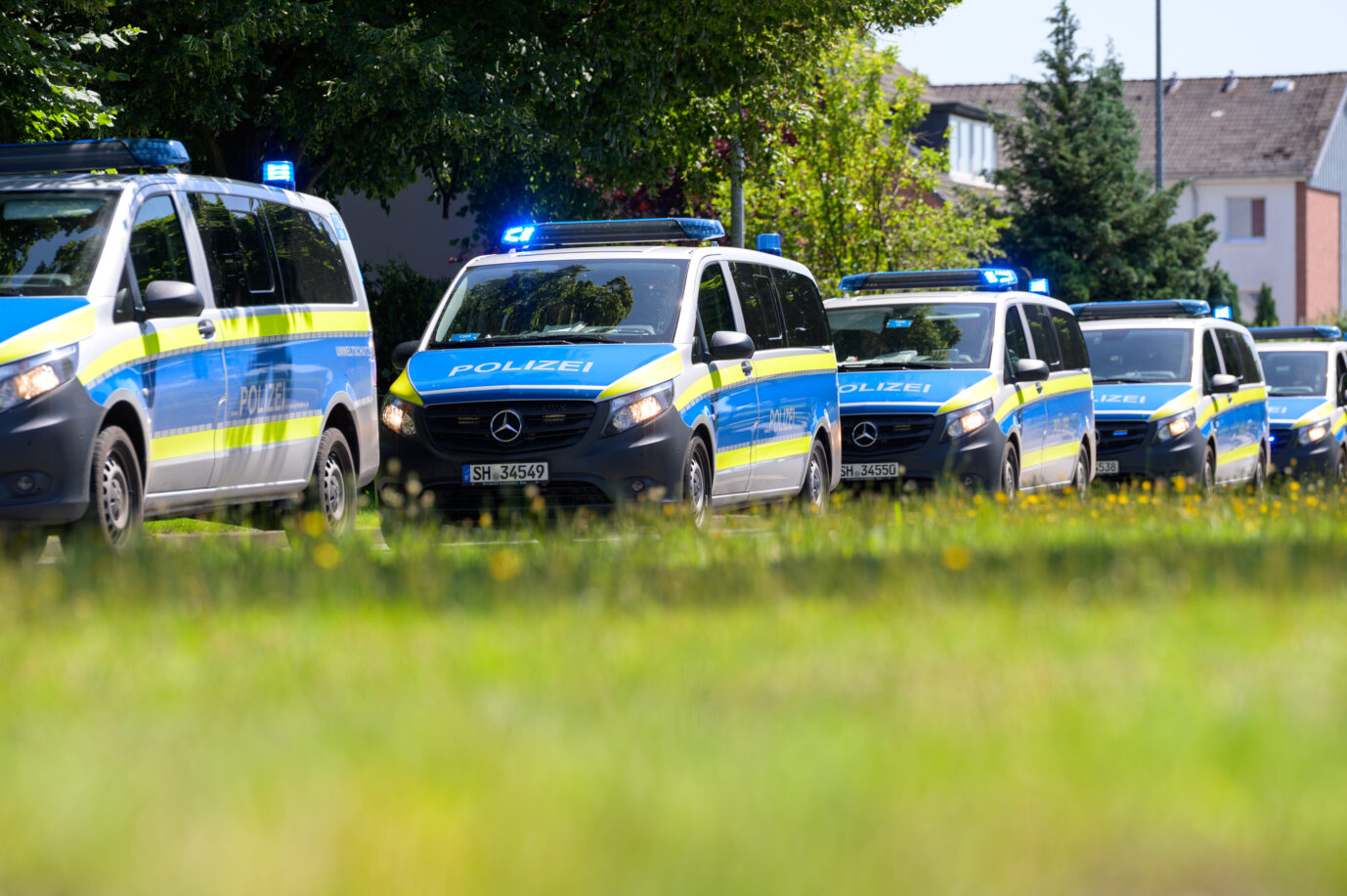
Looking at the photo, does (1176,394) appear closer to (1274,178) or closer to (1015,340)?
(1015,340)

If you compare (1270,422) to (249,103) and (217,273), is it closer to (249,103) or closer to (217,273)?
(249,103)

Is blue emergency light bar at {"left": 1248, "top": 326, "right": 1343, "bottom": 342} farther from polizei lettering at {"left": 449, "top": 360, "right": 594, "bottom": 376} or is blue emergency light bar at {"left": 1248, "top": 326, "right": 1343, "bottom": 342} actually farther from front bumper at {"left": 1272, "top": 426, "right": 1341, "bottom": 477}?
polizei lettering at {"left": 449, "top": 360, "right": 594, "bottom": 376}

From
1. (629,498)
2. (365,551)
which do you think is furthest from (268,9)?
(365,551)

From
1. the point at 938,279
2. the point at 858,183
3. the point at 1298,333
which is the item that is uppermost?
the point at 858,183

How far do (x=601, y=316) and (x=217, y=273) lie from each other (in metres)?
2.53

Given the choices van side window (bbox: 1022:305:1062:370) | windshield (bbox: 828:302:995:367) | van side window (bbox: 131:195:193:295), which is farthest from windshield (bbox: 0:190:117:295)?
van side window (bbox: 1022:305:1062:370)

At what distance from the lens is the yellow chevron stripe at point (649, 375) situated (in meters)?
10.8

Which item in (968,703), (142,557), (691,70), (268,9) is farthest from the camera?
(691,70)

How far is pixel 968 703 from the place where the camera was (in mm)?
4352

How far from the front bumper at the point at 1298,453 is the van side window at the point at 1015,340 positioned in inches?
346

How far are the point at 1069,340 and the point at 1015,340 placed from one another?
6.26ft

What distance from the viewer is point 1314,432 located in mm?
23906

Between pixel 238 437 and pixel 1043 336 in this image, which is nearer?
pixel 238 437

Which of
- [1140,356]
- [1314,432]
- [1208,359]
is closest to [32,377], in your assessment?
[1140,356]
